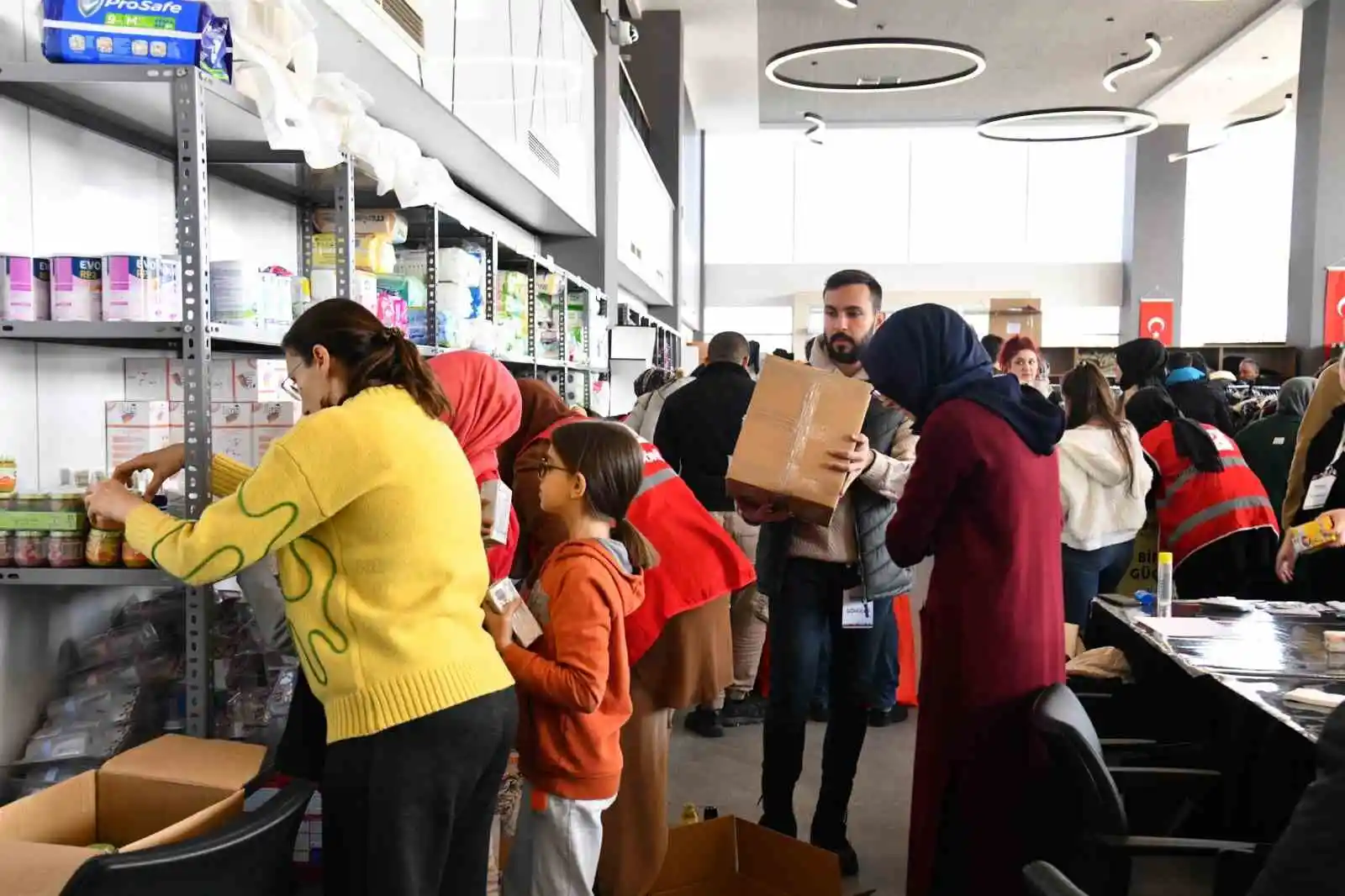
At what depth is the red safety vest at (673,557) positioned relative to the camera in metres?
2.60

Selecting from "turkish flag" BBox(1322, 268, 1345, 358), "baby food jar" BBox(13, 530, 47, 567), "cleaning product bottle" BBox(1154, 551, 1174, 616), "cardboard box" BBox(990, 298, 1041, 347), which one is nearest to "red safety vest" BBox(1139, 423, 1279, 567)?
"cleaning product bottle" BBox(1154, 551, 1174, 616)

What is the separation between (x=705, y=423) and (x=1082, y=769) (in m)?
2.45

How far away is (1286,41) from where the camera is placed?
10555 mm

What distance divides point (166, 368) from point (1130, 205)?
49.4 ft

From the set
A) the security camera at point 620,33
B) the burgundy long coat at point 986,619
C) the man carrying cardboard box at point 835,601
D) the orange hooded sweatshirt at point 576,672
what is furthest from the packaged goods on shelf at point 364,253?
the security camera at point 620,33

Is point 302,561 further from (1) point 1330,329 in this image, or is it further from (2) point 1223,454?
(1) point 1330,329

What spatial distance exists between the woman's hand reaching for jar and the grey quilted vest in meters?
1.57

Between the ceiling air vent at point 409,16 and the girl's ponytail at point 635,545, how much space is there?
5.29ft

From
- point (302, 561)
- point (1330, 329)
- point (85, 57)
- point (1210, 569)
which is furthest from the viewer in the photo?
point (1330, 329)

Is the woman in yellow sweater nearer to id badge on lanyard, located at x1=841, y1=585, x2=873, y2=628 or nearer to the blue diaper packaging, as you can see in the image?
the blue diaper packaging

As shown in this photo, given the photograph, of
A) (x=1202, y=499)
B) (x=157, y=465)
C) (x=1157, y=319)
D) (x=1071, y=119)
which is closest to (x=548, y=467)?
(x=157, y=465)

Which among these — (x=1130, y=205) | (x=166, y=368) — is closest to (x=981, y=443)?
(x=166, y=368)

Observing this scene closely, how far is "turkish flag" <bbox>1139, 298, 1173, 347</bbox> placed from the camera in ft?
47.3

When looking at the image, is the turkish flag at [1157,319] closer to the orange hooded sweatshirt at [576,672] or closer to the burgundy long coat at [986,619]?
the burgundy long coat at [986,619]
